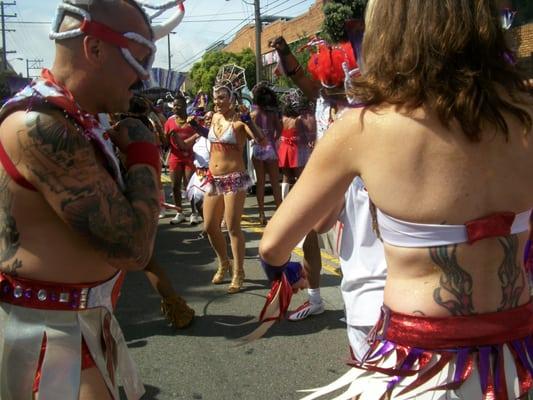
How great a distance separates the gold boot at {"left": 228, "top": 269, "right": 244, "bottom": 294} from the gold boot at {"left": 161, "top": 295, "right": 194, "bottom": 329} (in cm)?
88

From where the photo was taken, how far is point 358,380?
157cm

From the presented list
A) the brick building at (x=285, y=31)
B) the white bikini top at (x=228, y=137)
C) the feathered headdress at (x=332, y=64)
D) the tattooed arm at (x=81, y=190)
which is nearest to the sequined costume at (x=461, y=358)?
the tattooed arm at (x=81, y=190)

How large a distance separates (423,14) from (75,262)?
Answer: 4.00ft

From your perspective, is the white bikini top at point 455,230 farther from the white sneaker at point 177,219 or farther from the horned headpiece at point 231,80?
the white sneaker at point 177,219

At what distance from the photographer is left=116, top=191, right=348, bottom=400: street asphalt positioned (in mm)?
3365

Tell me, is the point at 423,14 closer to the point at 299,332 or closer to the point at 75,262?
the point at 75,262

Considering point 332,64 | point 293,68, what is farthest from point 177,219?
point 332,64

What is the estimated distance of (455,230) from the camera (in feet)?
4.49

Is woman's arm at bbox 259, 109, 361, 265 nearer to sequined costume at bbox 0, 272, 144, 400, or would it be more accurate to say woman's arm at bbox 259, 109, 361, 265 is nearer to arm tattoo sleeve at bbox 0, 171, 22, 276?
sequined costume at bbox 0, 272, 144, 400

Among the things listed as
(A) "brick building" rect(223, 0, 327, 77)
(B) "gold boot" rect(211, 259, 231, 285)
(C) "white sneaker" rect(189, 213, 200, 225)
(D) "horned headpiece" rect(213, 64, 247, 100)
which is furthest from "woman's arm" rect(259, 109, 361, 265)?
(A) "brick building" rect(223, 0, 327, 77)

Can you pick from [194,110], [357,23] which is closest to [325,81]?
[357,23]

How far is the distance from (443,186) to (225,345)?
2925 mm

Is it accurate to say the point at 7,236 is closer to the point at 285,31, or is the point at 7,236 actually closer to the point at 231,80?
the point at 231,80

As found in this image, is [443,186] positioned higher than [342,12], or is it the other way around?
[342,12]
